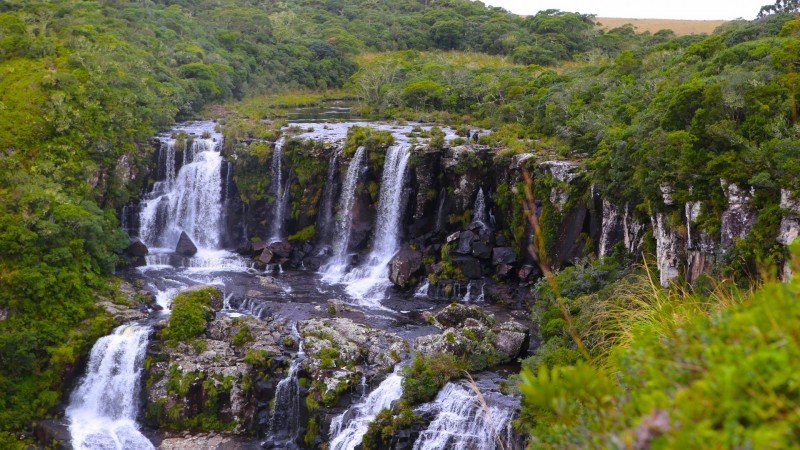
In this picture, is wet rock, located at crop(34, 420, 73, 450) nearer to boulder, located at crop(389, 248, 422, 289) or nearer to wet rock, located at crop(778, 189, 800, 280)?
boulder, located at crop(389, 248, 422, 289)

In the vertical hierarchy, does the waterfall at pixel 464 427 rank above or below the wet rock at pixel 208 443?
above

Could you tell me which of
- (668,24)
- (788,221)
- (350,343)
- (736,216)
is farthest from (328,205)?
(668,24)

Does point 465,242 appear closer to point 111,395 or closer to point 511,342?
point 511,342

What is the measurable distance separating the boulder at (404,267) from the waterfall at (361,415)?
30.8ft

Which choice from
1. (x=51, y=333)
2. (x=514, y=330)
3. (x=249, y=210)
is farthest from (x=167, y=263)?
(x=514, y=330)

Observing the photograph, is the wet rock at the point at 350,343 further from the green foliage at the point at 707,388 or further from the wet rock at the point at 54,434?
the green foliage at the point at 707,388

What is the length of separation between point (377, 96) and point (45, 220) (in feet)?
104

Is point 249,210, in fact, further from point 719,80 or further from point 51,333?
point 719,80

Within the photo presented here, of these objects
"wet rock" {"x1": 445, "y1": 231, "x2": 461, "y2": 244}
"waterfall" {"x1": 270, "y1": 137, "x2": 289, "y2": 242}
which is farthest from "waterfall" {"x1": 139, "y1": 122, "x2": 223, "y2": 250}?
"wet rock" {"x1": 445, "y1": 231, "x2": 461, "y2": 244}

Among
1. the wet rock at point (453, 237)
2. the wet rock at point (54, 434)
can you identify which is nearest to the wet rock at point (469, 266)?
the wet rock at point (453, 237)

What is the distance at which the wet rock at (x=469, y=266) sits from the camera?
2753 cm

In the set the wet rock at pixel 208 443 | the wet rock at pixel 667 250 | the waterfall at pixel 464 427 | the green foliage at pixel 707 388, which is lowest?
the wet rock at pixel 208 443

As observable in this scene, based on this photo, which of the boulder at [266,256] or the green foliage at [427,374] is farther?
the boulder at [266,256]

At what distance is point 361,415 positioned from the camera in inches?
722
